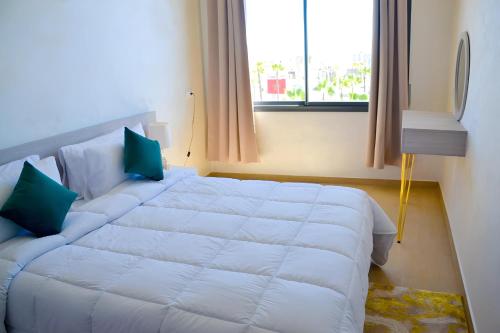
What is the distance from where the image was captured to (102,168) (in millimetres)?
2834

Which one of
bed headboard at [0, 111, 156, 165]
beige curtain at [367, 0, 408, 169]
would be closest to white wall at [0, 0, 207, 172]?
bed headboard at [0, 111, 156, 165]

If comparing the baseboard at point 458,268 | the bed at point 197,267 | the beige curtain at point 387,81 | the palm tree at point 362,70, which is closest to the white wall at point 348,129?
the beige curtain at point 387,81

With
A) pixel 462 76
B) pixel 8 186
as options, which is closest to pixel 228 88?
pixel 462 76

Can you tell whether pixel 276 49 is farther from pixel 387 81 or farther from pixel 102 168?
pixel 102 168

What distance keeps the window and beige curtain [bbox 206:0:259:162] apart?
0.60ft

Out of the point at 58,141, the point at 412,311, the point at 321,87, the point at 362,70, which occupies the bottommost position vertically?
the point at 412,311

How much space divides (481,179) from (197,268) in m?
1.55

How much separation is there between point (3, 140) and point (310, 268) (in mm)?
1935

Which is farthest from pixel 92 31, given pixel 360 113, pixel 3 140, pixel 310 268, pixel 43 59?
pixel 360 113

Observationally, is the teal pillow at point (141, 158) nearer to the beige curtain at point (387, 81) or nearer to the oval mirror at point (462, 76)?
the oval mirror at point (462, 76)

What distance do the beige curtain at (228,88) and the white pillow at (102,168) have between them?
1840 millimetres

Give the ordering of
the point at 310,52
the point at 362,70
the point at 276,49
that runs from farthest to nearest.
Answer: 1. the point at 276,49
2. the point at 310,52
3. the point at 362,70

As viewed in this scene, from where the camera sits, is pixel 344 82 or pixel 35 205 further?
pixel 344 82

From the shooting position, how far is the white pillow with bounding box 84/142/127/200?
2795 millimetres
